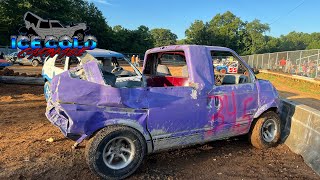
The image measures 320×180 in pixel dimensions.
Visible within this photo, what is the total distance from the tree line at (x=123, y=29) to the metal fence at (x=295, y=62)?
34.6 metres

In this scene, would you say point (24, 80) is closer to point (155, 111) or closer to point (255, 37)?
point (155, 111)

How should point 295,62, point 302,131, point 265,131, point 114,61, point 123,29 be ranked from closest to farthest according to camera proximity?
point 302,131 → point 265,131 → point 114,61 → point 295,62 → point 123,29

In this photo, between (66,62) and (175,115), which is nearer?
(175,115)

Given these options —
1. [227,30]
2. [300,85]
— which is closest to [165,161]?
[300,85]

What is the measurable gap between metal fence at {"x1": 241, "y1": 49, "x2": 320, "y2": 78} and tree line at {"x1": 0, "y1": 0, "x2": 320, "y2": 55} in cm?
3456

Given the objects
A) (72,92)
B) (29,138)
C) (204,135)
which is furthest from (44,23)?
(204,135)

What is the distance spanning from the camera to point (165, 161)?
5062 millimetres

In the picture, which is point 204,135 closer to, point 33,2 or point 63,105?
point 63,105

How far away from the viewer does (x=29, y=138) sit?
19.8 ft

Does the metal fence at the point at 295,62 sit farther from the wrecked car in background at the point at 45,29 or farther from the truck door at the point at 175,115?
the wrecked car in background at the point at 45,29

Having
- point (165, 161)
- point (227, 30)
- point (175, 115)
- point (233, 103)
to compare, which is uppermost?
point (227, 30)

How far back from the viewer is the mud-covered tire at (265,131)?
5.74 metres

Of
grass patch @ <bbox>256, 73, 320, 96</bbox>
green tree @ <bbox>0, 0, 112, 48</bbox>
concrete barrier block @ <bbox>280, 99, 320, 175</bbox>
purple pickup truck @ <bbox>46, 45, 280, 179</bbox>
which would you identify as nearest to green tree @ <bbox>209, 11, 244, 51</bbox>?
green tree @ <bbox>0, 0, 112, 48</bbox>

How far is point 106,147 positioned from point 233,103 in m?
2.38
